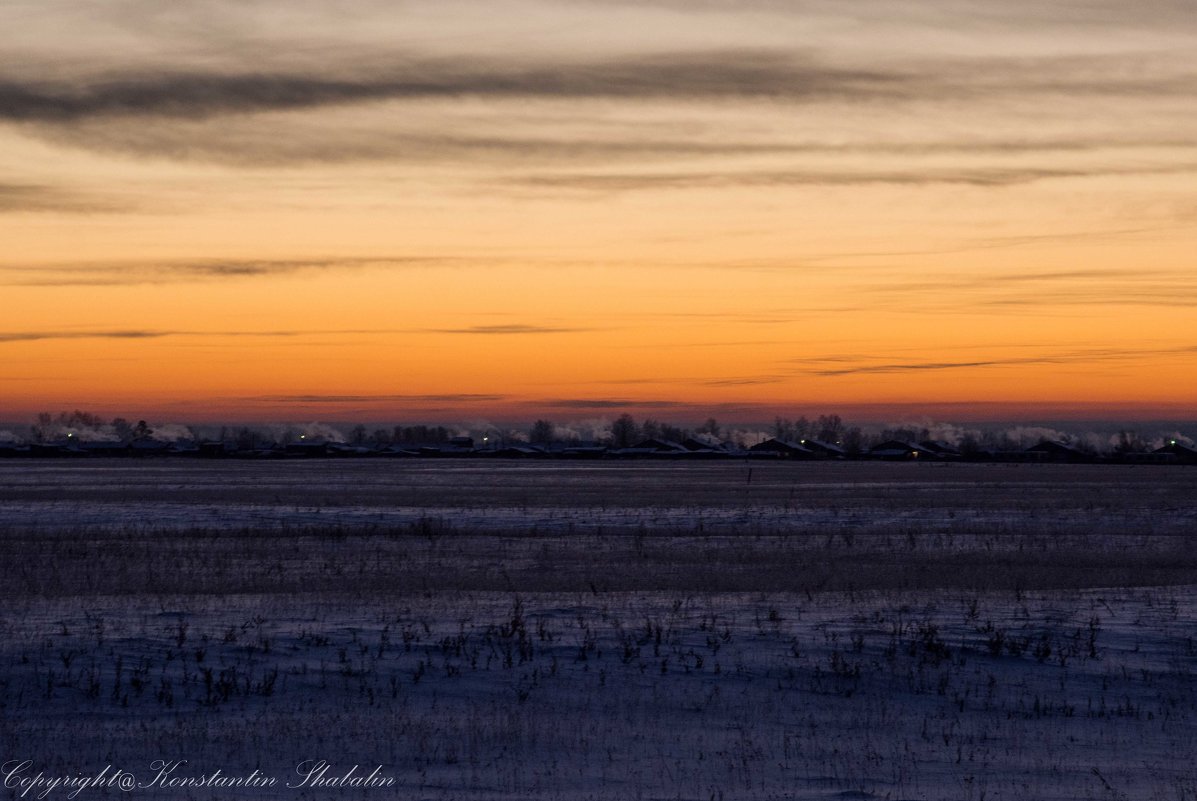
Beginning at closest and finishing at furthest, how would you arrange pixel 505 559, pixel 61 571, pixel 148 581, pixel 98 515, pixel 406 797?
pixel 406 797 → pixel 148 581 → pixel 61 571 → pixel 505 559 → pixel 98 515

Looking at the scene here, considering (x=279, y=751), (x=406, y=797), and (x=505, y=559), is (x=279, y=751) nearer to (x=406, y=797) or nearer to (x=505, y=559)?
(x=406, y=797)

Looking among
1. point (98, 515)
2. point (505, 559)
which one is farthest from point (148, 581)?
point (98, 515)

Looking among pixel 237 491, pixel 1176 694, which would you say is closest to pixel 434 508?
pixel 237 491

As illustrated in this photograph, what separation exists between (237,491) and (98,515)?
2986cm

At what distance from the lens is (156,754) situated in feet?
40.3

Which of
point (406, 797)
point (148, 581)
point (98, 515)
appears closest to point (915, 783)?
point (406, 797)

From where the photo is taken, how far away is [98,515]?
54438 mm

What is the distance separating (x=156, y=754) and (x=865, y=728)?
685cm

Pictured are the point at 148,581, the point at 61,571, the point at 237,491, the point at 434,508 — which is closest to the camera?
the point at 148,581

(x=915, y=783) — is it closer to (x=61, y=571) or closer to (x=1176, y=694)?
(x=1176, y=694)

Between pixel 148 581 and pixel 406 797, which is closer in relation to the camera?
pixel 406 797

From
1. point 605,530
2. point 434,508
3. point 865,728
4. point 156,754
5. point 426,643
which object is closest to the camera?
point 156,754

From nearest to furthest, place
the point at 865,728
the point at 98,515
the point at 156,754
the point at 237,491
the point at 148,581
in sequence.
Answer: the point at 156,754 → the point at 865,728 → the point at 148,581 → the point at 98,515 → the point at 237,491

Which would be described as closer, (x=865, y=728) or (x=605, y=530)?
(x=865, y=728)
